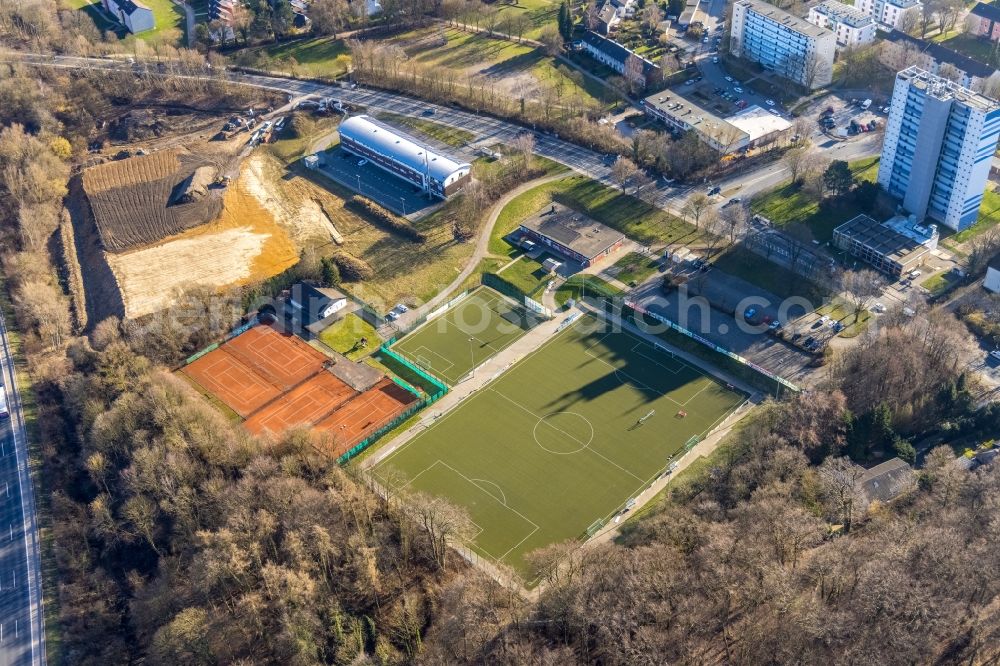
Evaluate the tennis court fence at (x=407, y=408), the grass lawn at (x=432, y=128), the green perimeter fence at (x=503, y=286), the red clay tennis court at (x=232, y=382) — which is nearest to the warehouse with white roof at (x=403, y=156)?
the grass lawn at (x=432, y=128)

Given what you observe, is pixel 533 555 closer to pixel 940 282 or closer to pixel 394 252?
pixel 394 252

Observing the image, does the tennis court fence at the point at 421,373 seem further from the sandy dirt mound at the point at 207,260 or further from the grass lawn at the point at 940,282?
the grass lawn at the point at 940,282

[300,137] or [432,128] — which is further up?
[432,128]

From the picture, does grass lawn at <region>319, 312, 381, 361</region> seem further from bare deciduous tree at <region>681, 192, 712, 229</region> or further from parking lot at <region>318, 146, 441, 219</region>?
bare deciduous tree at <region>681, 192, 712, 229</region>

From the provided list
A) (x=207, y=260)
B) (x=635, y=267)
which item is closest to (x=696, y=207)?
(x=635, y=267)

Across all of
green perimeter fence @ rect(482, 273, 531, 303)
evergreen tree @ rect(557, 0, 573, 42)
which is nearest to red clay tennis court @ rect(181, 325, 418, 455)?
green perimeter fence @ rect(482, 273, 531, 303)

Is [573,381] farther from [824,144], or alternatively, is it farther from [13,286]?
[13,286]
